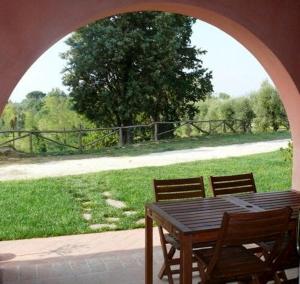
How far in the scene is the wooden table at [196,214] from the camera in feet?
9.23

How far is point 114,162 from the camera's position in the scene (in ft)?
36.9

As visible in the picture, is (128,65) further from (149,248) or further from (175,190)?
(149,248)

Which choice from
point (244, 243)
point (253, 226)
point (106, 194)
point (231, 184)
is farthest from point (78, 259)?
point (106, 194)

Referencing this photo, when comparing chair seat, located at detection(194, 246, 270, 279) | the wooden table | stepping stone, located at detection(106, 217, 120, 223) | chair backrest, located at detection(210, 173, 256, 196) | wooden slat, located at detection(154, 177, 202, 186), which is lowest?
stepping stone, located at detection(106, 217, 120, 223)

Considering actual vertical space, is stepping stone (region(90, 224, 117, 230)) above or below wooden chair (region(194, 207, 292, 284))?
below

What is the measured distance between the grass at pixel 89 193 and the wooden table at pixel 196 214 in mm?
2475

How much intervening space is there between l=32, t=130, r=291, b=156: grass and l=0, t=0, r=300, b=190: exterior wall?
8.22 metres

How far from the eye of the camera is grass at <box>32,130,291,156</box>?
1302 cm

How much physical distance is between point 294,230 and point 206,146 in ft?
34.7

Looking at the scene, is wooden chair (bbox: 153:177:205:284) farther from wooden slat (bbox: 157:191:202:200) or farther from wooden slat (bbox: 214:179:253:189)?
wooden slat (bbox: 214:179:253:189)

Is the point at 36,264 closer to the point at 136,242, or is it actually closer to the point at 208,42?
the point at 136,242

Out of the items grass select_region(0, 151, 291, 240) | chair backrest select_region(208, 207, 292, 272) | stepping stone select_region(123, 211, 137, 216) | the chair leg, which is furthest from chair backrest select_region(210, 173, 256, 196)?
stepping stone select_region(123, 211, 137, 216)

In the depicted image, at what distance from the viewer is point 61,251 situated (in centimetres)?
492

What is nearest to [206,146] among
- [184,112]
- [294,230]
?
[184,112]
